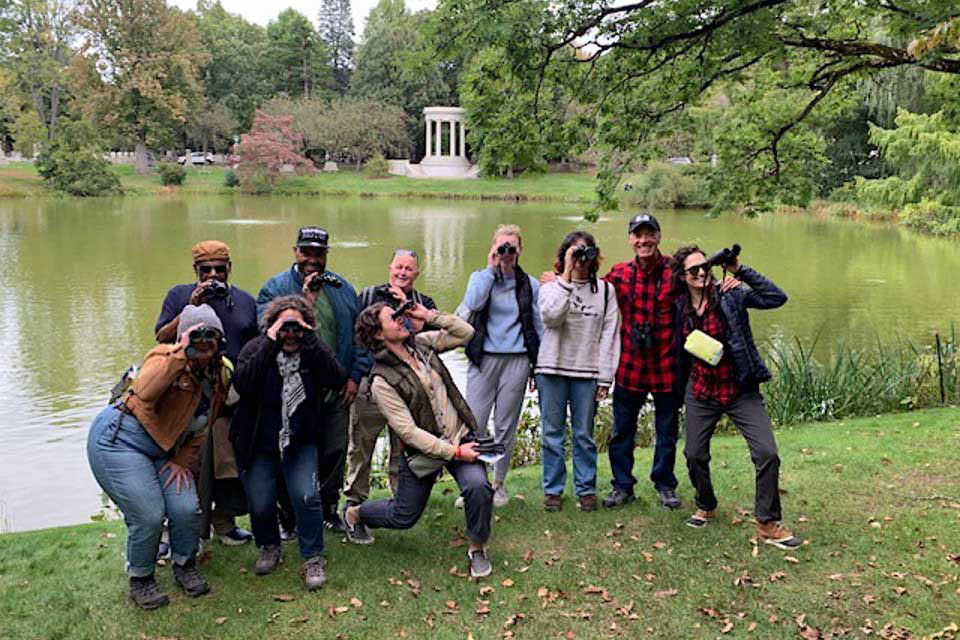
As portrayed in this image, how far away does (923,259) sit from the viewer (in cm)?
2100

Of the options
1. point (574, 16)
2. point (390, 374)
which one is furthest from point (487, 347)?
point (574, 16)

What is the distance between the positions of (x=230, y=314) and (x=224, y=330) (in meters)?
0.09

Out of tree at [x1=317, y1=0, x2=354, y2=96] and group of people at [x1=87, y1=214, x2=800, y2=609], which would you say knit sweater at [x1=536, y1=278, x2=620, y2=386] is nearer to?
Result: group of people at [x1=87, y1=214, x2=800, y2=609]

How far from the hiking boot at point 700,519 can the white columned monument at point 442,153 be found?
51.7 m

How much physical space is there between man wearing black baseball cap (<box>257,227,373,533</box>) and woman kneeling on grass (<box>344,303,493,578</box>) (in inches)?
11.7

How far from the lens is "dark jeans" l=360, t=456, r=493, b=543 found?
12.3 ft

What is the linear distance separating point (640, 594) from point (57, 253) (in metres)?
19.1

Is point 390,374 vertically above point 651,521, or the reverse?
point 390,374

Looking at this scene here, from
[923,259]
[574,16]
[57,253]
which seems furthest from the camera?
[923,259]

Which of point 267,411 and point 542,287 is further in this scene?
point 542,287

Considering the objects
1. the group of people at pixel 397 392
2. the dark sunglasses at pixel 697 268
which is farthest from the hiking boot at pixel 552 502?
the dark sunglasses at pixel 697 268

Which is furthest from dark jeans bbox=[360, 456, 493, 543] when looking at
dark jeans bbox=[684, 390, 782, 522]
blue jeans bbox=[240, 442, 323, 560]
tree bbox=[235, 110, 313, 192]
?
tree bbox=[235, 110, 313, 192]

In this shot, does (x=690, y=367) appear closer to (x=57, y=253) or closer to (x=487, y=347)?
(x=487, y=347)

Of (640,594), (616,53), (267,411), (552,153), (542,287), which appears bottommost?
(640,594)
